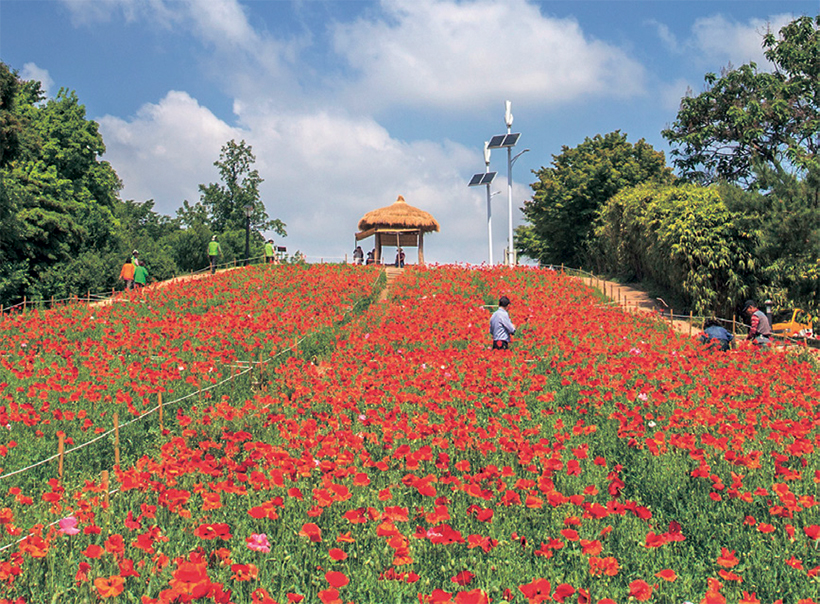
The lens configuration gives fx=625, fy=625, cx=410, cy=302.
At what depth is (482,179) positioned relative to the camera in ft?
111

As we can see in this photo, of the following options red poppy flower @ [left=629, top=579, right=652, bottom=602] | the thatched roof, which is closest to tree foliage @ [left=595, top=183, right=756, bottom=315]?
the thatched roof

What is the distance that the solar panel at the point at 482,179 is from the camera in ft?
109

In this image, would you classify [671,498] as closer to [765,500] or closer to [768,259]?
[765,500]

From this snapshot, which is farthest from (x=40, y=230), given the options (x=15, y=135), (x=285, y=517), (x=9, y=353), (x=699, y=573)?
(x=699, y=573)

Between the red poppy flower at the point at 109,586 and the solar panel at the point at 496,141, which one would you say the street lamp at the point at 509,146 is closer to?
the solar panel at the point at 496,141

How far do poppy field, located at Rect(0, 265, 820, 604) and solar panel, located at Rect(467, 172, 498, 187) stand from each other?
22237mm

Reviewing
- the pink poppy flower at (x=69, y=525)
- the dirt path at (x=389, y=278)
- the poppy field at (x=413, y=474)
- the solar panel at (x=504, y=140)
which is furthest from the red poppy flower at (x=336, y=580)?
the solar panel at (x=504, y=140)

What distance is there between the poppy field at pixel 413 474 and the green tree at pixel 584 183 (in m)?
24.1

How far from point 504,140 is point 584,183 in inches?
226

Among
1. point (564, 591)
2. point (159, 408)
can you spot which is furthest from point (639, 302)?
point (564, 591)

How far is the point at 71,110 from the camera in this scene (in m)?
34.7

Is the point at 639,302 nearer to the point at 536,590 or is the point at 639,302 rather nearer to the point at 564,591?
the point at 564,591

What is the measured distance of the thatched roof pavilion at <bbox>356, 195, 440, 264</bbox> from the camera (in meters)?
34.0

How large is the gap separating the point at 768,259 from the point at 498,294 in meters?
9.11
